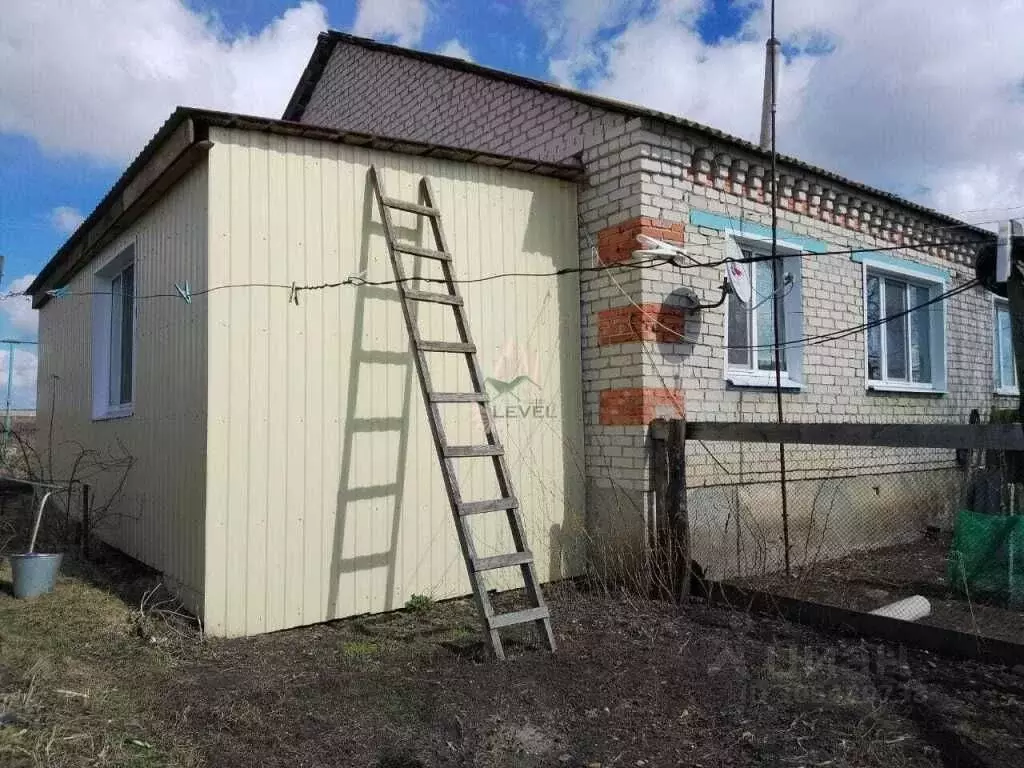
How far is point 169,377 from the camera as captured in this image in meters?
5.55

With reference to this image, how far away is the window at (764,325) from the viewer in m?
6.76

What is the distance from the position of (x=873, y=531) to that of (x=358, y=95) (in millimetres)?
8570

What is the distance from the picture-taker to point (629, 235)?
5.93m

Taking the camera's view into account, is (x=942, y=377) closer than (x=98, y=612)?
No

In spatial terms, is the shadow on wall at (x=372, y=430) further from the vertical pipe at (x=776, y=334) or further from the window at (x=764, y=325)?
the window at (x=764, y=325)

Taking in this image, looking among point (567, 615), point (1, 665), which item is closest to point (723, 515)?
point (567, 615)

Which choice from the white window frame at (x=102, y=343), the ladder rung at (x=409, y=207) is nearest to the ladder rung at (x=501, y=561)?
the ladder rung at (x=409, y=207)

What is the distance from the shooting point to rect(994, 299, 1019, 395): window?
9.96m

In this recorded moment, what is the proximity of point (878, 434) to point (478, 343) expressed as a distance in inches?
108

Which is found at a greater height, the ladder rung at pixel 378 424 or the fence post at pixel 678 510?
the ladder rung at pixel 378 424

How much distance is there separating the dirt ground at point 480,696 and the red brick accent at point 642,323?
2048 millimetres

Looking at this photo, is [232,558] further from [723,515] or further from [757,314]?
[757,314]

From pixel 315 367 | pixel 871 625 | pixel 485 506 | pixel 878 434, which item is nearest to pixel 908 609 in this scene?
pixel 871 625

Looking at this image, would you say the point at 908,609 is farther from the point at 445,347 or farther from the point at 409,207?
the point at 409,207
